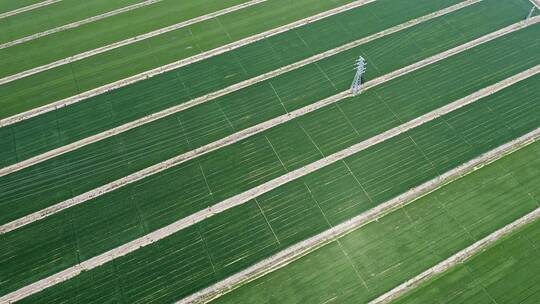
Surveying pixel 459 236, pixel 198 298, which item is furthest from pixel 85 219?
pixel 459 236

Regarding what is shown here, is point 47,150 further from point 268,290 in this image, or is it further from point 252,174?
point 268,290

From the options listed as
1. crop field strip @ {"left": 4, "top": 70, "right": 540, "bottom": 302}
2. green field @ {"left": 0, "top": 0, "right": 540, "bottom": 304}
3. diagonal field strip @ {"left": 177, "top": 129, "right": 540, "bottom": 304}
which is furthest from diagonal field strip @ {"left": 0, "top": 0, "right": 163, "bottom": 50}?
diagonal field strip @ {"left": 177, "top": 129, "right": 540, "bottom": 304}

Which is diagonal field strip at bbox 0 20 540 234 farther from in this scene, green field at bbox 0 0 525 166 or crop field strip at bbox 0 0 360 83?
crop field strip at bbox 0 0 360 83

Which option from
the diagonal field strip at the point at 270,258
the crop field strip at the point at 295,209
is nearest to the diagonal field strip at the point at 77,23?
the crop field strip at the point at 295,209

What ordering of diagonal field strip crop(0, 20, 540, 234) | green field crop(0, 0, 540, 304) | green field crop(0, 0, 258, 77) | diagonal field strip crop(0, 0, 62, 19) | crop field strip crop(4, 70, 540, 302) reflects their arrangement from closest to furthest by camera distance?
green field crop(0, 0, 540, 304), crop field strip crop(4, 70, 540, 302), diagonal field strip crop(0, 20, 540, 234), green field crop(0, 0, 258, 77), diagonal field strip crop(0, 0, 62, 19)

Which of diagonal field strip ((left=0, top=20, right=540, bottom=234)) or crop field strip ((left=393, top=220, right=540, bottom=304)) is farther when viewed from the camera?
diagonal field strip ((left=0, top=20, right=540, bottom=234))
